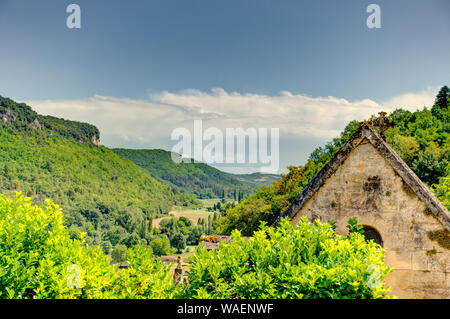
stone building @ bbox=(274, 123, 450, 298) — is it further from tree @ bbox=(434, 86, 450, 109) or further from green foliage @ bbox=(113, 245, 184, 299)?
tree @ bbox=(434, 86, 450, 109)

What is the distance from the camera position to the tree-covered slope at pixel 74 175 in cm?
12356

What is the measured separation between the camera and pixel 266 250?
498cm

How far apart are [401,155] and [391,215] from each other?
2000 inches

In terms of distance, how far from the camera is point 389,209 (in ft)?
21.0

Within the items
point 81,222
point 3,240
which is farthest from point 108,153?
point 3,240

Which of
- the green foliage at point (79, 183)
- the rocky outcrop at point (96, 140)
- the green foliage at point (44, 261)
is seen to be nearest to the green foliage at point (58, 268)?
the green foliage at point (44, 261)

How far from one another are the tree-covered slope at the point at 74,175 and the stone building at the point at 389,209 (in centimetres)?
11210

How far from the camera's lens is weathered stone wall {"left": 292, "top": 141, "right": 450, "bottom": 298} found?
6.11m

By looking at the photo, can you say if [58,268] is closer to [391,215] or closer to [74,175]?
[391,215]

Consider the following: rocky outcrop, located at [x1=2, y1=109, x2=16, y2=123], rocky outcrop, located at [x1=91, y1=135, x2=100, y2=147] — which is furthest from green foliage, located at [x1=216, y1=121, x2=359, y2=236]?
rocky outcrop, located at [x1=91, y1=135, x2=100, y2=147]

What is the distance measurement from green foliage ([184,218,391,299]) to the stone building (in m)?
1.38
